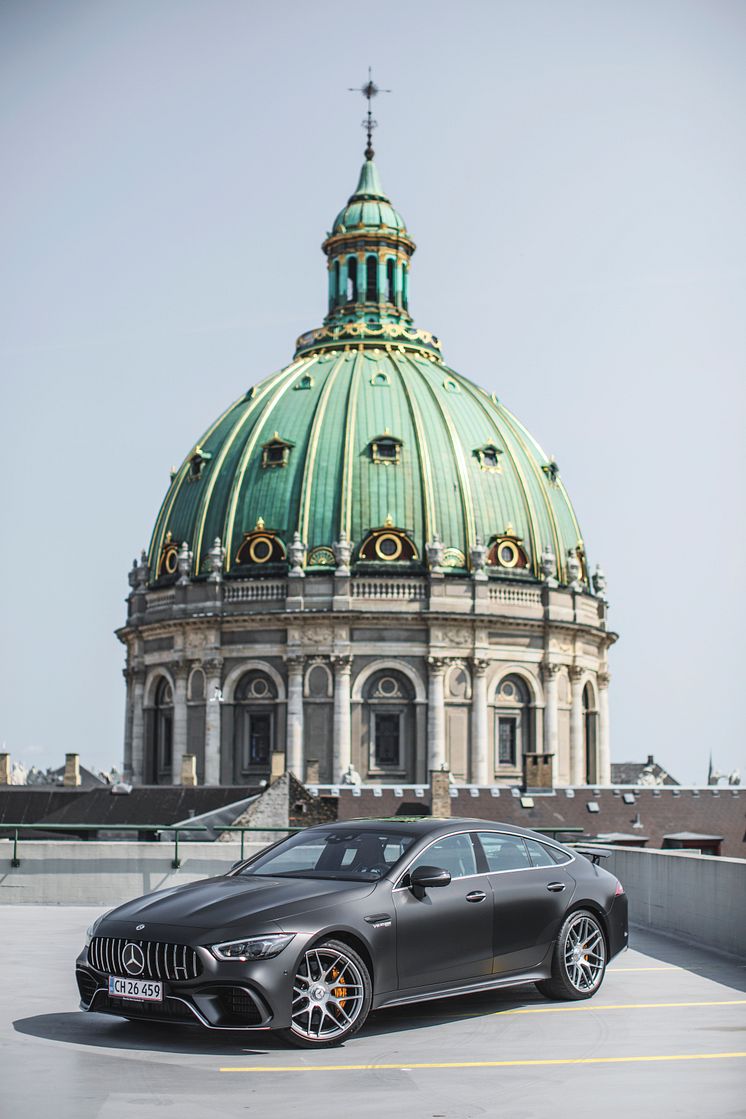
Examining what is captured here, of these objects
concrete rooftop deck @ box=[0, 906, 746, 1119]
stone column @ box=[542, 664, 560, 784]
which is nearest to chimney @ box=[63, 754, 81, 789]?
stone column @ box=[542, 664, 560, 784]

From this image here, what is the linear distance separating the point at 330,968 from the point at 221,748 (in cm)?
6554

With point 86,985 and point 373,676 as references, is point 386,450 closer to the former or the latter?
point 373,676

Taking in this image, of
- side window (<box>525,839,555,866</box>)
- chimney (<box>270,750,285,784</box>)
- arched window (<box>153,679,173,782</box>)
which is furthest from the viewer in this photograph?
arched window (<box>153,679,173,782</box>)

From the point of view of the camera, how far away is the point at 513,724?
77.0m

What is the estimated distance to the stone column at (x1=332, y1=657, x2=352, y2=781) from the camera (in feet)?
242

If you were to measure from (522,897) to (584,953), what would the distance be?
37.4 inches

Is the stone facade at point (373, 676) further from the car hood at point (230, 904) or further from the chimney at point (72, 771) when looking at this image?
the car hood at point (230, 904)

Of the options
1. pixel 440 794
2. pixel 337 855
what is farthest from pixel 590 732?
pixel 337 855

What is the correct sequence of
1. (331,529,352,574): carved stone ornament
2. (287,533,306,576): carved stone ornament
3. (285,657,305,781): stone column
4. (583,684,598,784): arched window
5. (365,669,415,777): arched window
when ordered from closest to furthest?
(285,657,305,781): stone column
(365,669,415,777): arched window
(331,529,352,574): carved stone ornament
(287,533,306,576): carved stone ornament
(583,684,598,784): arched window

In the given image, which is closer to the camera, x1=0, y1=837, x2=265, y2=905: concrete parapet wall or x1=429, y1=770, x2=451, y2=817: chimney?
x1=0, y1=837, x2=265, y2=905: concrete parapet wall

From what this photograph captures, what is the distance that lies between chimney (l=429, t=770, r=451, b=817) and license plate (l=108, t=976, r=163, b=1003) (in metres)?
48.4

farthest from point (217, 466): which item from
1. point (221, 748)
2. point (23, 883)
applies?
point (23, 883)

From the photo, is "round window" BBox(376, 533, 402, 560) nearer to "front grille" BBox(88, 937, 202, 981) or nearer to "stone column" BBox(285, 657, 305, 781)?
"stone column" BBox(285, 657, 305, 781)

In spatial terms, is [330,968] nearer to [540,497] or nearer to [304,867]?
[304,867]
